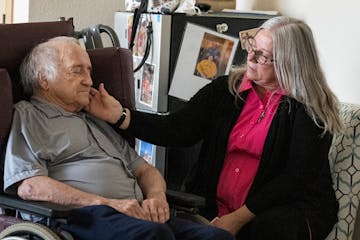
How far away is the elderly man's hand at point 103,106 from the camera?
6.79ft

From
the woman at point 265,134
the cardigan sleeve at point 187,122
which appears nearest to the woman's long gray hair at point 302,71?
the woman at point 265,134

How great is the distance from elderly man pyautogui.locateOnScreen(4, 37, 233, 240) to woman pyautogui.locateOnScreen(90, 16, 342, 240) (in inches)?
4.6

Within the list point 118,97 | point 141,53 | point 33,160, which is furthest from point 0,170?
point 141,53

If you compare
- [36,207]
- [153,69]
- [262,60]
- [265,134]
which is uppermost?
[262,60]

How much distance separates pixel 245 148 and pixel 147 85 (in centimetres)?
77

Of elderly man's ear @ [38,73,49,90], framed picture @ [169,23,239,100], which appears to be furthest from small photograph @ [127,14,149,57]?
elderly man's ear @ [38,73,49,90]

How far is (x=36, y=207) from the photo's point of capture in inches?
64.1

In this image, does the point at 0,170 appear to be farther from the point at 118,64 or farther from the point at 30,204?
the point at 118,64

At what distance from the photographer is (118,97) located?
2.19 meters

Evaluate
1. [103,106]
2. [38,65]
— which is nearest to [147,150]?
[103,106]

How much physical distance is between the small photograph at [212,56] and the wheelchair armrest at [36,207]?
1.19m

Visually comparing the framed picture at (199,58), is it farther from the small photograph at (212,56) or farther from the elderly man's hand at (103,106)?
the elderly man's hand at (103,106)

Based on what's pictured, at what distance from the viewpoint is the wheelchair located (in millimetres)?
1632

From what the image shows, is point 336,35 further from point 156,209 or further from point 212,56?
point 156,209
